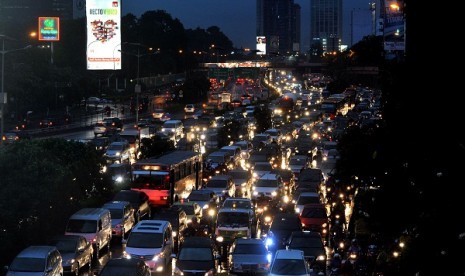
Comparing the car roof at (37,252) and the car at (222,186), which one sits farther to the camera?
the car at (222,186)

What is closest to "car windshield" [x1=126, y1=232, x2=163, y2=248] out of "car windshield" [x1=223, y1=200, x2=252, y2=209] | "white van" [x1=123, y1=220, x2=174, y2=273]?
"white van" [x1=123, y1=220, x2=174, y2=273]

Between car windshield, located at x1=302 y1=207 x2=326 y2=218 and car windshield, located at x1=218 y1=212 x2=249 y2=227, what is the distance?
248 centimetres

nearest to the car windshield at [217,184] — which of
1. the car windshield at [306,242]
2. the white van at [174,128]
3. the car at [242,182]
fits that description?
the car at [242,182]

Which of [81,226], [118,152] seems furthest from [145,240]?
[118,152]

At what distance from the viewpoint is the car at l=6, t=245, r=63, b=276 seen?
19219 mm

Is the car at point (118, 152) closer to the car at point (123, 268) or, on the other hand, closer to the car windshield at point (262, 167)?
the car windshield at point (262, 167)

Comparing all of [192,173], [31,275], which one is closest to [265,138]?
[192,173]

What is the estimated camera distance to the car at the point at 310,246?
72.8 feet

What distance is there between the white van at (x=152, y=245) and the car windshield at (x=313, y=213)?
6.37 meters

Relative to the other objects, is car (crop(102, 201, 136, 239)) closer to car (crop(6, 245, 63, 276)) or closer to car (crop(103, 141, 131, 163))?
car (crop(6, 245, 63, 276))

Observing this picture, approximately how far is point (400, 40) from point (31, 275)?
29655mm

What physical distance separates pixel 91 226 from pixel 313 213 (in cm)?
757

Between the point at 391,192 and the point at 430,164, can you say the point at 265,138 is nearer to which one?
the point at 391,192

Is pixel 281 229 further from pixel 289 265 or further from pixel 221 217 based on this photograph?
pixel 289 265
